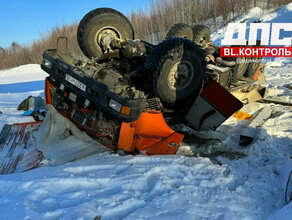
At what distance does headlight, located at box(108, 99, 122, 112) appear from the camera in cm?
295

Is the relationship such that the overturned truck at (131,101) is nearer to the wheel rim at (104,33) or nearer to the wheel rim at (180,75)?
the wheel rim at (180,75)

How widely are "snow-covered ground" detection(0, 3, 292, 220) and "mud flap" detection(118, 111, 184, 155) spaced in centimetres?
16

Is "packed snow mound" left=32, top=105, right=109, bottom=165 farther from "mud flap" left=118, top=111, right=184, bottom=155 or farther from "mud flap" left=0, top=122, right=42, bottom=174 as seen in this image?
"mud flap" left=118, top=111, right=184, bottom=155

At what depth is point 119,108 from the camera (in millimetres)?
2953

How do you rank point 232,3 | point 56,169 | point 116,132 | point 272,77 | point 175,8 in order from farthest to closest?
point 175,8, point 232,3, point 272,77, point 116,132, point 56,169

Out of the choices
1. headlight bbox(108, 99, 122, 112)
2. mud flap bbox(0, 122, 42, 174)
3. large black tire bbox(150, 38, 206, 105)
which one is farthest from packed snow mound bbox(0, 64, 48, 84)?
headlight bbox(108, 99, 122, 112)

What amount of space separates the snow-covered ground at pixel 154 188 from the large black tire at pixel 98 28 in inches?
98.2

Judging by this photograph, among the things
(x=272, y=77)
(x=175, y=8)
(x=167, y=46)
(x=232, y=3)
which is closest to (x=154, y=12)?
(x=175, y=8)

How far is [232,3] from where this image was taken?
28.2 metres

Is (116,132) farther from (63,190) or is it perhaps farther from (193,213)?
(193,213)

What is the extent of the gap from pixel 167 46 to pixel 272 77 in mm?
6778

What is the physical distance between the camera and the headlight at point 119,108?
9.57 ft

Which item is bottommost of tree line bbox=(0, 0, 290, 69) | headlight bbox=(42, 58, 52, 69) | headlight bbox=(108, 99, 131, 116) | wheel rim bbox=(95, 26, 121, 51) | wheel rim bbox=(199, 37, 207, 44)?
tree line bbox=(0, 0, 290, 69)

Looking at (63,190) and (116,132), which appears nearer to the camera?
(63,190)
